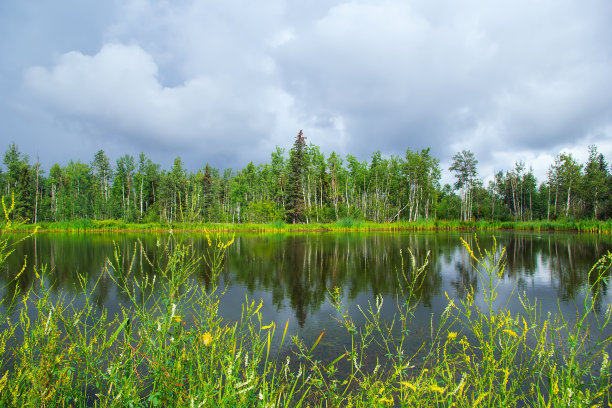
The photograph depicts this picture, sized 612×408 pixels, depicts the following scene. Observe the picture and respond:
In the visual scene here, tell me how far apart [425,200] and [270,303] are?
165 feet

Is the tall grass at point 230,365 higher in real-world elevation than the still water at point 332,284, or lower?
higher

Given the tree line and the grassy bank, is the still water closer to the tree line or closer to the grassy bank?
the grassy bank

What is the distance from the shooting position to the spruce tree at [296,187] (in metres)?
45.9

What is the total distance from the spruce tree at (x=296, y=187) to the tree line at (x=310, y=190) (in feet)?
0.49

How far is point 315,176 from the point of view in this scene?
5297 cm

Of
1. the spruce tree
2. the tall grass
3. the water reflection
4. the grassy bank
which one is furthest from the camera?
the spruce tree

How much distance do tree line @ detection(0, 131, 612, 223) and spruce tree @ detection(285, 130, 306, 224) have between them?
150mm

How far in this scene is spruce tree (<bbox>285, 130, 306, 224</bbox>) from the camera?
45938 millimetres

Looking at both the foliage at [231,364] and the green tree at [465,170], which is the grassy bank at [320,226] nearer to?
the green tree at [465,170]

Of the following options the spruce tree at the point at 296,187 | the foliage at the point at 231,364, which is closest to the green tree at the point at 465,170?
the spruce tree at the point at 296,187

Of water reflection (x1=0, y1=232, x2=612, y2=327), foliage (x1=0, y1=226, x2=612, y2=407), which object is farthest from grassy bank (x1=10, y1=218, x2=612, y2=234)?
foliage (x1=0, y1=226, x2=612, y2=407)

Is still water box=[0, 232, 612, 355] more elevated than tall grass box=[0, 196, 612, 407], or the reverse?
tall grass box=[0, 196, 612, 407]

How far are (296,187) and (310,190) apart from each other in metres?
6.32

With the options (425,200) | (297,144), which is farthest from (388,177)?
(297,144)
